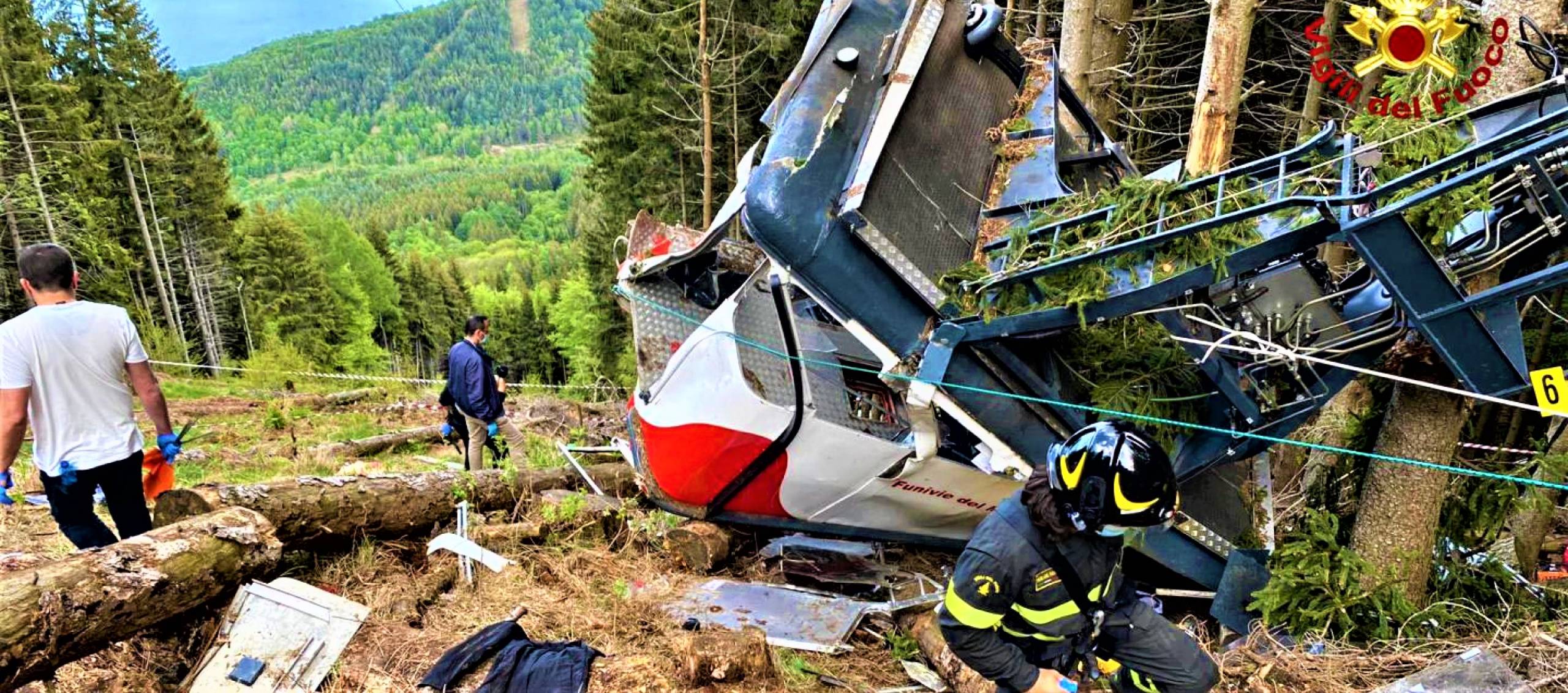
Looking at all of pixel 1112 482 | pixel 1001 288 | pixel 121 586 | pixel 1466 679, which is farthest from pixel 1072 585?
pixel 121 586

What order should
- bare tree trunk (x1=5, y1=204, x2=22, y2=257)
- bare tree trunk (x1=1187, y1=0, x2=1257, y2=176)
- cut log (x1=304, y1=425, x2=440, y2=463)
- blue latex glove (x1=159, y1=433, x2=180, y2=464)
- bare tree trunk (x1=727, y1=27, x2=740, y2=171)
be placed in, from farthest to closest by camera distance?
bare tree trunk (x1=5, y1=204, x2=22, y2=257), bare tree trunk (x1=727, y1=27, x2=740, y2=171), cut log (x1=304, y1=425, x2=440, y2=463), bare tree trunk (x1=1187, y1=0, x2=1257, y2=176), blue latex glove (x1=159, y1=433, x2=180, y2=464)

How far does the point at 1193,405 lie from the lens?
330cm

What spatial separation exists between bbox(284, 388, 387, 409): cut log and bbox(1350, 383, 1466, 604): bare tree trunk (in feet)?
48.6

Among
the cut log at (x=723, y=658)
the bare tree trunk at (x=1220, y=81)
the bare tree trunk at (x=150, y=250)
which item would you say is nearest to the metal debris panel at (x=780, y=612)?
the cut log at (x=723, y=658)

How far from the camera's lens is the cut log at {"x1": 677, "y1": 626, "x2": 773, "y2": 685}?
3.12 meters

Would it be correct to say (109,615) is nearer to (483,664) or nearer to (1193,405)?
(483,664)

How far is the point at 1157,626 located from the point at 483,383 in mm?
5277

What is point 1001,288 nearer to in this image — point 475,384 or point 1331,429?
point 1331,429

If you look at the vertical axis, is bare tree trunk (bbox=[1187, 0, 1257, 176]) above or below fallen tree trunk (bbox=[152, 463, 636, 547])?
above

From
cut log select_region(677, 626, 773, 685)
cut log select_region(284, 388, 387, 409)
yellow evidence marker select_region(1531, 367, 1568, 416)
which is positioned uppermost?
yellow evidence marker select_region(1531, 367, 1568, 416)

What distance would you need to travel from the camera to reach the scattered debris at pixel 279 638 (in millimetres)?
3260

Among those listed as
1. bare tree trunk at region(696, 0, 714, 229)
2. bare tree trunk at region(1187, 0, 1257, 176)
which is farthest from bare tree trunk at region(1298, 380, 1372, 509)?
bare tree trunk at region(696, 0, 714, 229)

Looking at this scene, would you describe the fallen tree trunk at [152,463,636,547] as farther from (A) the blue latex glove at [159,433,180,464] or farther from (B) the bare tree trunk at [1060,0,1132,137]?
(B) the bare tree trunk at [1060,0,1132,137]

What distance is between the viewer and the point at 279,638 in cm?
341
